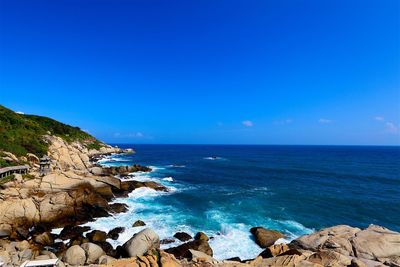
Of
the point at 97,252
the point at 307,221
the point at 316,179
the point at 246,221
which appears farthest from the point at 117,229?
the point at 316,179

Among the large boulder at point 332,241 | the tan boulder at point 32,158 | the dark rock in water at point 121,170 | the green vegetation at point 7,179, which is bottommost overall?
the large boulder at point 332,241

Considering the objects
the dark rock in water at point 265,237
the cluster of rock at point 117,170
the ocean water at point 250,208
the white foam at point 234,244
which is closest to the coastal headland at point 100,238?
the dark rock in water at point 265,237

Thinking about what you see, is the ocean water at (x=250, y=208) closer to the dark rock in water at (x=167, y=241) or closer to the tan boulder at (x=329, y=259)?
the dark rock in water at (x=167, y=241)

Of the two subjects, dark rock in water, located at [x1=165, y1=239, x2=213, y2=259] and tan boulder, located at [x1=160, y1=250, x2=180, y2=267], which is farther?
dark rock in water, located at [x1=165, y1=239, x2=213, y2=259]

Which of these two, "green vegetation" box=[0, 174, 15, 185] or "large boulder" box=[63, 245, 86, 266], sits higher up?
"green vegetation" box=[0, 174, 15, 185]

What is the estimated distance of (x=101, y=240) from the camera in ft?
82.5

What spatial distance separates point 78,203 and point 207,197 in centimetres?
2122

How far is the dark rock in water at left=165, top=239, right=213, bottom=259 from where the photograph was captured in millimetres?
22916

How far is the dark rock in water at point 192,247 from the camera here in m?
22.9

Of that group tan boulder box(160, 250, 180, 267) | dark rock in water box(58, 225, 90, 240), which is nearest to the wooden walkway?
dark rock in water box(58, 225, 90, 240)

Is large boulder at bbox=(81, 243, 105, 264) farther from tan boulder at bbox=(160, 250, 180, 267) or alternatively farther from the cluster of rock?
the cluster of rock

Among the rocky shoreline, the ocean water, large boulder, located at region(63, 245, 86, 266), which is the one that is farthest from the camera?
the ocean water

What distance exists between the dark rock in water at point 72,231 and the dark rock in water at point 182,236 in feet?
34.7

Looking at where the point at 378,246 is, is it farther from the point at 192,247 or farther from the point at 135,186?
the point at 135,186
